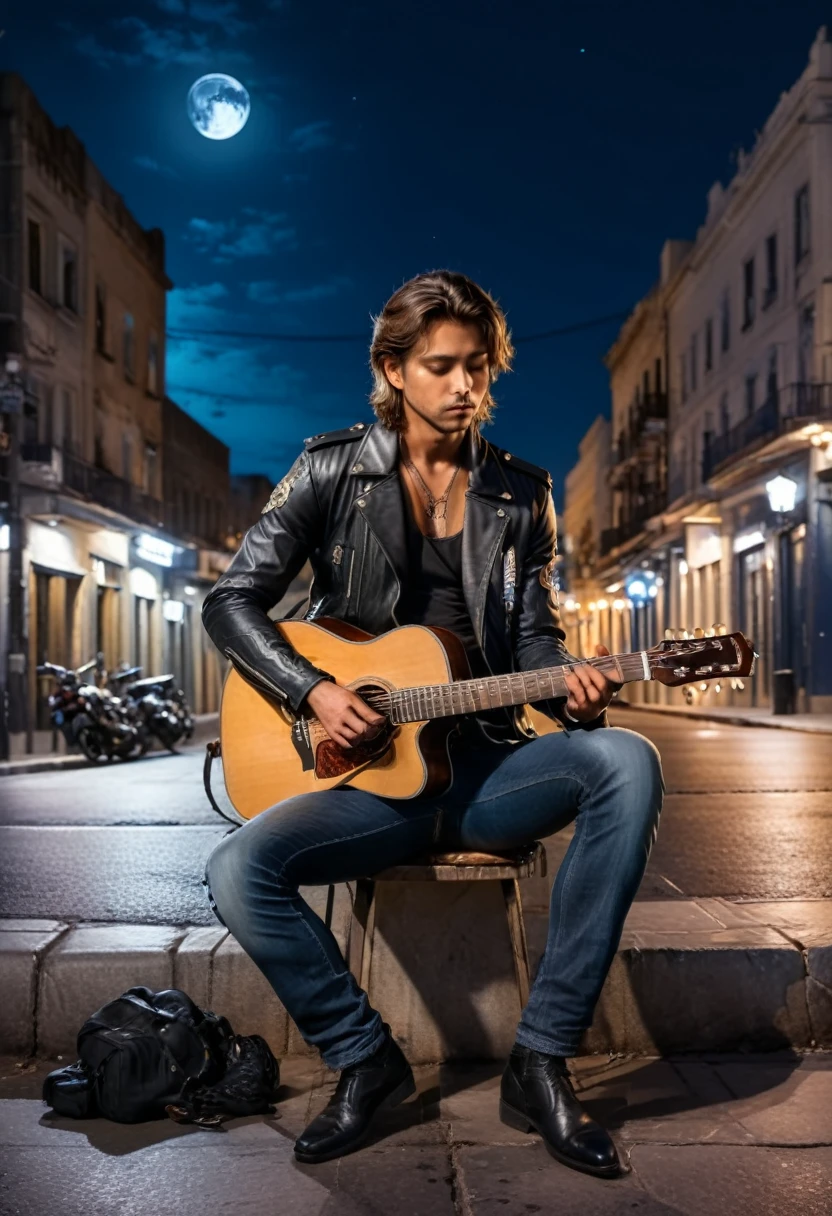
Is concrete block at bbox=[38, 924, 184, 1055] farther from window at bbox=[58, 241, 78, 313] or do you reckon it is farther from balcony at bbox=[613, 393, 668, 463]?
balcony at bbox=[613, 393, 668, 463]

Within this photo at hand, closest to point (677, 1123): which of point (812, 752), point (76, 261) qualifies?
point (812, 752)

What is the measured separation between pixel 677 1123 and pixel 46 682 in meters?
20.7

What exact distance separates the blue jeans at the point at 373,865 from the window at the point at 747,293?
93.4 ft

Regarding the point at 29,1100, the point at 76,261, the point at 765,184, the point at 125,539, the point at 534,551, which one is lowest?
the point at 29,1100

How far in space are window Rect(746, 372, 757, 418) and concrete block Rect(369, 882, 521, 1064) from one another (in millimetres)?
27511

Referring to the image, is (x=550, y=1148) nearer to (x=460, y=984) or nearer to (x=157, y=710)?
(x=460, y=984)

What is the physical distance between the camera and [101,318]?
28375mm

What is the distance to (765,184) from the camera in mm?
27891

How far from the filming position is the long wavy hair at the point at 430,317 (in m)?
3.26

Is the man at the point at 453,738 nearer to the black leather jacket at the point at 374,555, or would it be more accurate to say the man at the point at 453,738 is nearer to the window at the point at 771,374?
the black leather jacket at the point at 374,555

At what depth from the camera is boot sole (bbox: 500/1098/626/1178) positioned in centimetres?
258

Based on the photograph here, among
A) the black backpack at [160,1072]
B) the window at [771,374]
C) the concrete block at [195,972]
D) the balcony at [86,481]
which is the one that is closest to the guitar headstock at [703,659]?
the black backpack at [160,1072]

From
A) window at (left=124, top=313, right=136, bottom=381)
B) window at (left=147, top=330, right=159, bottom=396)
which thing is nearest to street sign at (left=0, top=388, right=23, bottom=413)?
window at (left=124, top=313, right=136, bottom=381)

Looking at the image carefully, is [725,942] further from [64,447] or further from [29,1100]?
[64,447]
